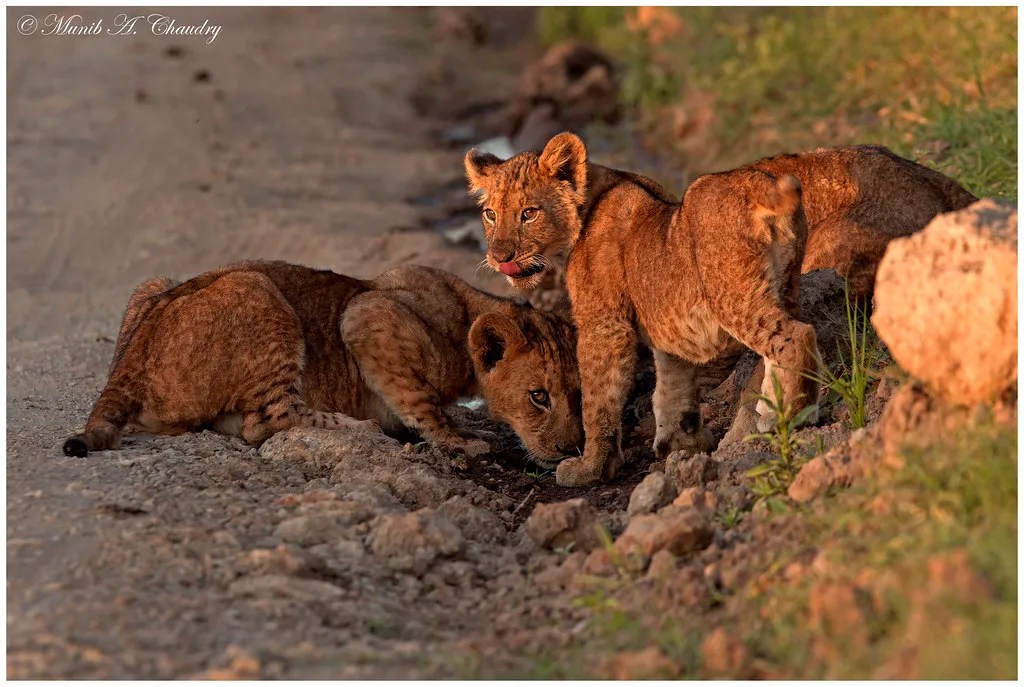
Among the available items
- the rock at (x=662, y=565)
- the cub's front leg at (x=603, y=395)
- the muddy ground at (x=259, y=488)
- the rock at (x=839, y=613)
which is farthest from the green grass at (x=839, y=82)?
the rock at (x=839, y=613)

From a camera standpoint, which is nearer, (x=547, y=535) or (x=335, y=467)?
(x=547, y=535)

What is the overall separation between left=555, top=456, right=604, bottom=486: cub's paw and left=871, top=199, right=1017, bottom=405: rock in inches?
85.7

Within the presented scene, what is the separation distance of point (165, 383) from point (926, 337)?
379cm

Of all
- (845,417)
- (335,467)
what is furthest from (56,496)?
(845,417)

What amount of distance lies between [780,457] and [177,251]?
6.77 metres

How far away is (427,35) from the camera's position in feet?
60.8

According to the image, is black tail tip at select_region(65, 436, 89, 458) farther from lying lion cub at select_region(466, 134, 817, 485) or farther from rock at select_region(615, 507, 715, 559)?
rock at select_region(615, 507, 715, 559)

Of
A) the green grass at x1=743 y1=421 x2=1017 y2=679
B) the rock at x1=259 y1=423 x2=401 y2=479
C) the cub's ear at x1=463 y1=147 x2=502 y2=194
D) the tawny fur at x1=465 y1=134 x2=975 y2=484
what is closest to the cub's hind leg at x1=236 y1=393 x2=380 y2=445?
the rock at x1=259 y1=423 x2=401 y2=479

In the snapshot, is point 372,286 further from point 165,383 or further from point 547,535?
point 547,535

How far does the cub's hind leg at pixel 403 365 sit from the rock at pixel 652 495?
1687mm

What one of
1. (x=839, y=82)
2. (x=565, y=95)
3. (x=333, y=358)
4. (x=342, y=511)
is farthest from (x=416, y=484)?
(x=565, y=95)

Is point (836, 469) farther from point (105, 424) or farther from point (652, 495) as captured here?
point (105, 424)

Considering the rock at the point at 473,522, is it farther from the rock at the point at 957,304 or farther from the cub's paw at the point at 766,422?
the rock at the point at 957,304

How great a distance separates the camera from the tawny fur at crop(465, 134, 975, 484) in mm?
5875
